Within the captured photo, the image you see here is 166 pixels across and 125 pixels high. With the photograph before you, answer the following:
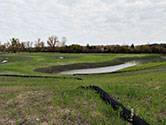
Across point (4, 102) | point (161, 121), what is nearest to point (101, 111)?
point (161, 121)

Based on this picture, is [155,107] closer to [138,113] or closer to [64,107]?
[138,113]

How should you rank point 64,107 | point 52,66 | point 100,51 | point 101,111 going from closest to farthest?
point 101,111 < point 64,107 < point 52,66 < point 100,51

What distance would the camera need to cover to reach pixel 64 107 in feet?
23.3

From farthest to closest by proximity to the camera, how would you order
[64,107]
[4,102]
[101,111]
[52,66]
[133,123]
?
[52,66] → [4,102] → [64,107] → [101,111] → [133,123]

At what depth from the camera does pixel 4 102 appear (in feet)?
27.0

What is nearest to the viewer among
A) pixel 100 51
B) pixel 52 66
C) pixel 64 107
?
pixel 64 107

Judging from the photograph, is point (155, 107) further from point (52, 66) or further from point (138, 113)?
point (52, 66)

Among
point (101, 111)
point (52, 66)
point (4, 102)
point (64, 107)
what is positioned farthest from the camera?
point (52, 66)

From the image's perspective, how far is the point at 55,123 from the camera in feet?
18.6

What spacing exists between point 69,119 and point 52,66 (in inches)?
1434

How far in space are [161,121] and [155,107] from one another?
1.32 meters

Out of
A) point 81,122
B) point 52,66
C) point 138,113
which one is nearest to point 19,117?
point 81,122

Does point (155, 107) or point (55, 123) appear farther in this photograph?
point (155, 107)

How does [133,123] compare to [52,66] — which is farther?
[52,66]
